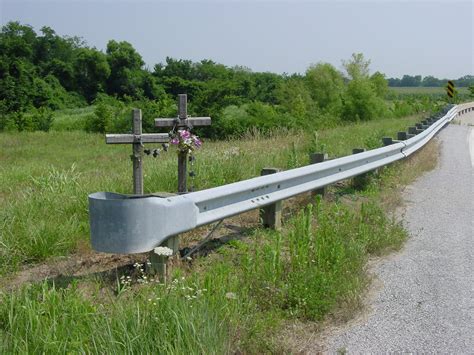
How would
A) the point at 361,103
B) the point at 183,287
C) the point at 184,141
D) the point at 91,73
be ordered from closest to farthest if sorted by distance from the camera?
the point at 183,287
the point at 184,141
the point at 361,103
the point at 91,73

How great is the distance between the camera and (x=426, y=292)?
4.60 metres

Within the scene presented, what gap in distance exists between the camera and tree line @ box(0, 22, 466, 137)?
3622 centimetres

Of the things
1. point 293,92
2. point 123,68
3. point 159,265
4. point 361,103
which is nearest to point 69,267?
point 159,265

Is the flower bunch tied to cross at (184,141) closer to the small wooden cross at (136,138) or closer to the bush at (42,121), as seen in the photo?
the small wooden cross at (136,138)

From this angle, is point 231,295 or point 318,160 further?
point 318,160

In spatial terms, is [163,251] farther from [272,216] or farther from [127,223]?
[272,216]

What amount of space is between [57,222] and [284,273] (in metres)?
2.34

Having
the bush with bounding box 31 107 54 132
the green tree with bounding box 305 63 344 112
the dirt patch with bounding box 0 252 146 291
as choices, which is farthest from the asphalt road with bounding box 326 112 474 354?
the green tree with bounding box 305 63 344 112

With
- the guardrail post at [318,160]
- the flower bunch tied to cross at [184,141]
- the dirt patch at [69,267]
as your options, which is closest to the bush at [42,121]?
the flower bunch tied to cross at [184,141]

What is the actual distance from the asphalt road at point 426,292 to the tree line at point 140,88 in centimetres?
2790

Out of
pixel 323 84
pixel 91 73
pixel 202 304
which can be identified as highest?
pixel 91 73

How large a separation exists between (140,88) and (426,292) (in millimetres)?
60313

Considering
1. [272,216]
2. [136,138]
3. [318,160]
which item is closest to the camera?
[272,216]

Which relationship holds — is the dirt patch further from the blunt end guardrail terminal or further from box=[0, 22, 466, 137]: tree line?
box=[0, 22, 466, 137]: tree line
